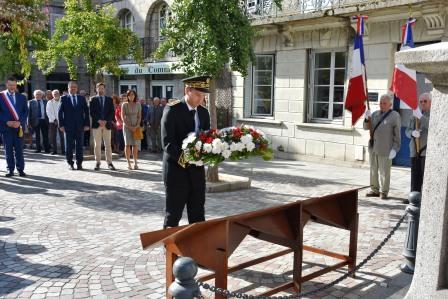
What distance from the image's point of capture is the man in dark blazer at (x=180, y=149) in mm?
4723

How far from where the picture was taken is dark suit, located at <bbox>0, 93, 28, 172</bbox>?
31.8ft

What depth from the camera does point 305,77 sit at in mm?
13336

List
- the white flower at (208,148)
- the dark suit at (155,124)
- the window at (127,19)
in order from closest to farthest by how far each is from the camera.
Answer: the white flower at (208,148) → the dark suit at (155,124) → the window at (127,19)

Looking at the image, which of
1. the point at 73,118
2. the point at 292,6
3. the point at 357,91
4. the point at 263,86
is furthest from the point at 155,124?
the point at 357,91

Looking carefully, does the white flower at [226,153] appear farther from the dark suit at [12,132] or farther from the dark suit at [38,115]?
the dark suit at [38,115]

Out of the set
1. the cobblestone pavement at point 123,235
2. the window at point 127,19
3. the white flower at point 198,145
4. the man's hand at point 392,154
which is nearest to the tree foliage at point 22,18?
the cobblestone pavement at point 123,235

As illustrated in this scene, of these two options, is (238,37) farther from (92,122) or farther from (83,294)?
(83,294)

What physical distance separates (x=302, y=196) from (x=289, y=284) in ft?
14.5

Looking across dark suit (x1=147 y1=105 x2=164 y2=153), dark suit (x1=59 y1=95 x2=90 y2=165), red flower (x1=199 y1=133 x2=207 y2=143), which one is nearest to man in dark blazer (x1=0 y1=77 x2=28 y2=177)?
dark suit (x1=59 y1=95 x2=90 y2=165)

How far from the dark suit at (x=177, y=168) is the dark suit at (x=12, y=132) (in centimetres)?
638

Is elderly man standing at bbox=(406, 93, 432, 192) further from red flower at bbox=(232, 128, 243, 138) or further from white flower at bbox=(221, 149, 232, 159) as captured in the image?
white flower at bbox=(221, 149, 232, 159)

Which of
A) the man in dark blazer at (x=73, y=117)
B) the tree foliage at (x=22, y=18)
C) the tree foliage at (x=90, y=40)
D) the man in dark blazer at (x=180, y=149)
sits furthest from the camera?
the tree foliage at (x=90, y=40)

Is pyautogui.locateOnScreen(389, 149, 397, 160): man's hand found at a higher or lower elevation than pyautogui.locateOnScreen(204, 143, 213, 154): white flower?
lower

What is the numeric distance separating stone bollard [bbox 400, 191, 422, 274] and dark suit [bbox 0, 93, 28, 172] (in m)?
8.39
